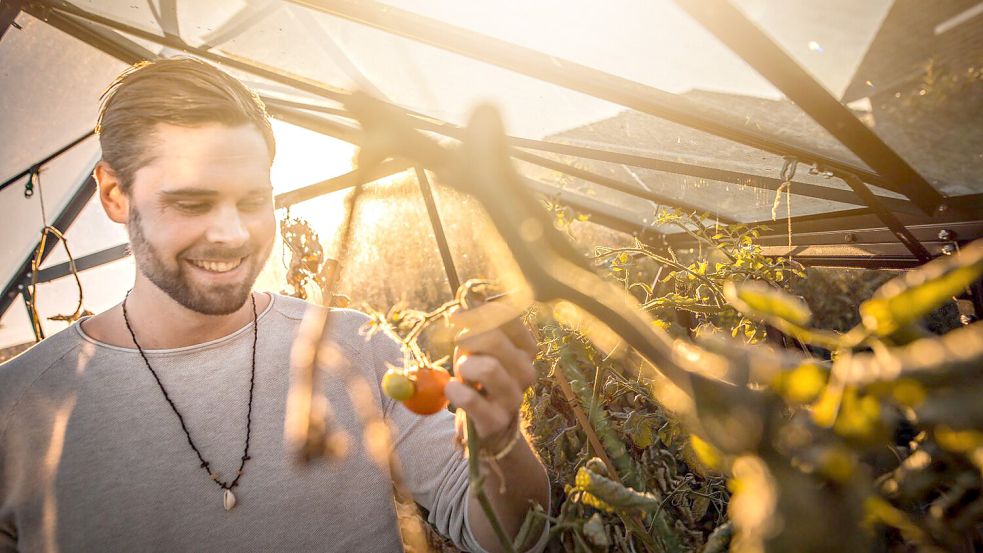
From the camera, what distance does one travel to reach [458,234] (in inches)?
→ 232

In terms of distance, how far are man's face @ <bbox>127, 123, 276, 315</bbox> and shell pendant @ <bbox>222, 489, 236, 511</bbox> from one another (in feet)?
2.16

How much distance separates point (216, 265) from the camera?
68.2 inches

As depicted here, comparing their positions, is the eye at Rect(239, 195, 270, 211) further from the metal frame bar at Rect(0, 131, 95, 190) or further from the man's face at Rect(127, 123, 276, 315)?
the metal frame bar at Rect(0, 131, 95, 190)

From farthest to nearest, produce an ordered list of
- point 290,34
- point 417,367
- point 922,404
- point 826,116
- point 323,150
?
point 323,150
point 290,34
point 826,116
point 417,367
point 922,404

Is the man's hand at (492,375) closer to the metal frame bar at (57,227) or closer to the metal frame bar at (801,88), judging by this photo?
the metal frame bar at (801,88)

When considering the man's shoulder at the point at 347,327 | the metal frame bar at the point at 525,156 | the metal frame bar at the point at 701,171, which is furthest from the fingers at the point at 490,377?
the metal frame bar at the point at 525,156

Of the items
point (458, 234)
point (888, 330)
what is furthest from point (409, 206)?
point (888, 330)

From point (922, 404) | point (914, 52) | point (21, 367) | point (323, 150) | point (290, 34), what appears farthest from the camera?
point (323, 150)

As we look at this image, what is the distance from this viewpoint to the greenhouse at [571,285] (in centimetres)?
28

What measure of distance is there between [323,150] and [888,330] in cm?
349

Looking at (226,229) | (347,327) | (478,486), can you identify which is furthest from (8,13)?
(478,486)

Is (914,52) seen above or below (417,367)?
above

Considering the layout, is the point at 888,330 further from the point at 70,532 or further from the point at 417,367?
the point at 70,532

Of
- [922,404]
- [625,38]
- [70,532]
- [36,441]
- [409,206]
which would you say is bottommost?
[70,532]
